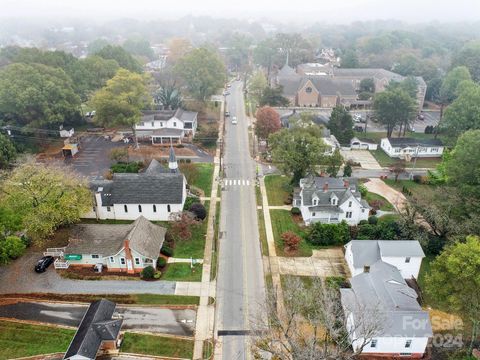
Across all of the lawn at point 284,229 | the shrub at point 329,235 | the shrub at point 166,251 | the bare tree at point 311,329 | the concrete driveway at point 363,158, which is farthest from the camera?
the concrete driveway at point 363,158

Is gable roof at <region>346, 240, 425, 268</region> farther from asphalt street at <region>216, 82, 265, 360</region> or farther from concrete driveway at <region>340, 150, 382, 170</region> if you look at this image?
concrete driveway at <region>340, 150, 382, 170</region>

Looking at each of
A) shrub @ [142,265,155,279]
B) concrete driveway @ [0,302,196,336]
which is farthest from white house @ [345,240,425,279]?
shrub @ [142,265,155,279]

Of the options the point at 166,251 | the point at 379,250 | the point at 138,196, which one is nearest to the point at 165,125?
the point at 138,196

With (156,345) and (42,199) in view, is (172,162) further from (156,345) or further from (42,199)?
(156,345)

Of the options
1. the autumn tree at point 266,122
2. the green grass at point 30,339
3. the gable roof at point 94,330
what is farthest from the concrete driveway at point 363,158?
the green grass at point 30,339

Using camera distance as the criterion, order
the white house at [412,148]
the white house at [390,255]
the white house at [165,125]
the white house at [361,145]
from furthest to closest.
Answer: the white house at [165,125]
the white house at [361,145]
the white house at [412,148]
the white house at [390,255]

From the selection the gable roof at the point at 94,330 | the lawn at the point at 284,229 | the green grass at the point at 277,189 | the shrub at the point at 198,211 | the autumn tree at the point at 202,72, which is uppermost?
the autumn tree at the point at 202,72

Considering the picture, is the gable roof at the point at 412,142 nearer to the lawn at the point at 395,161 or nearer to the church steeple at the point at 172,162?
the lawn at the point at 395,161
